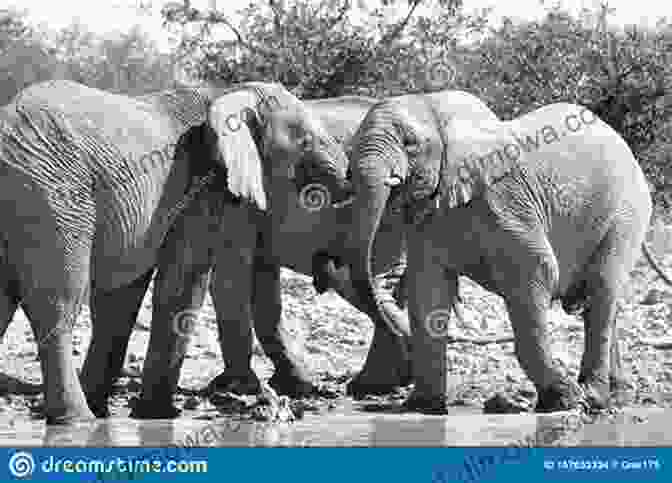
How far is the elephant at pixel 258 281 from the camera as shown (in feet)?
31.8

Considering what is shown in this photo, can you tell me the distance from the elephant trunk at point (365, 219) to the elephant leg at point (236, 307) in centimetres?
85

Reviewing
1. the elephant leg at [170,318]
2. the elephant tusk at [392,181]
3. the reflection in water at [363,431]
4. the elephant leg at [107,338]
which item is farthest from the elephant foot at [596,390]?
the elephant leg at [107,338]

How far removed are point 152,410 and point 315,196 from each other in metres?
1.57

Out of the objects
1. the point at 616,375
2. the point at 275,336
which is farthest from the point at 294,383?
the point at 616,375

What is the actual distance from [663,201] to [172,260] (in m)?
9.17

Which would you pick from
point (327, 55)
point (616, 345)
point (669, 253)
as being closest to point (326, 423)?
point (616, 345)

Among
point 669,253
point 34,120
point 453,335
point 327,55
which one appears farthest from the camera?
point 669,253

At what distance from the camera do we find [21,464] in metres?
7.61

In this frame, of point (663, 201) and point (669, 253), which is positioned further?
point (669, 253)

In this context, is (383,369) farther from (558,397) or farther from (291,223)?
(558,397)

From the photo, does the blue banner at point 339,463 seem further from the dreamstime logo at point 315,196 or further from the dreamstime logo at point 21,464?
the dreamstime logo at point 315,196

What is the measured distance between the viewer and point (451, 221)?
10.5 metres

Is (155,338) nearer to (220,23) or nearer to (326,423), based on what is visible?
(326,423)

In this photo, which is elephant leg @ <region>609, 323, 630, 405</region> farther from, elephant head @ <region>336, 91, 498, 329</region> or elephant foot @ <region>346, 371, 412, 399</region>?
elephant head @ <region>336, 91, 498, 329</region>
